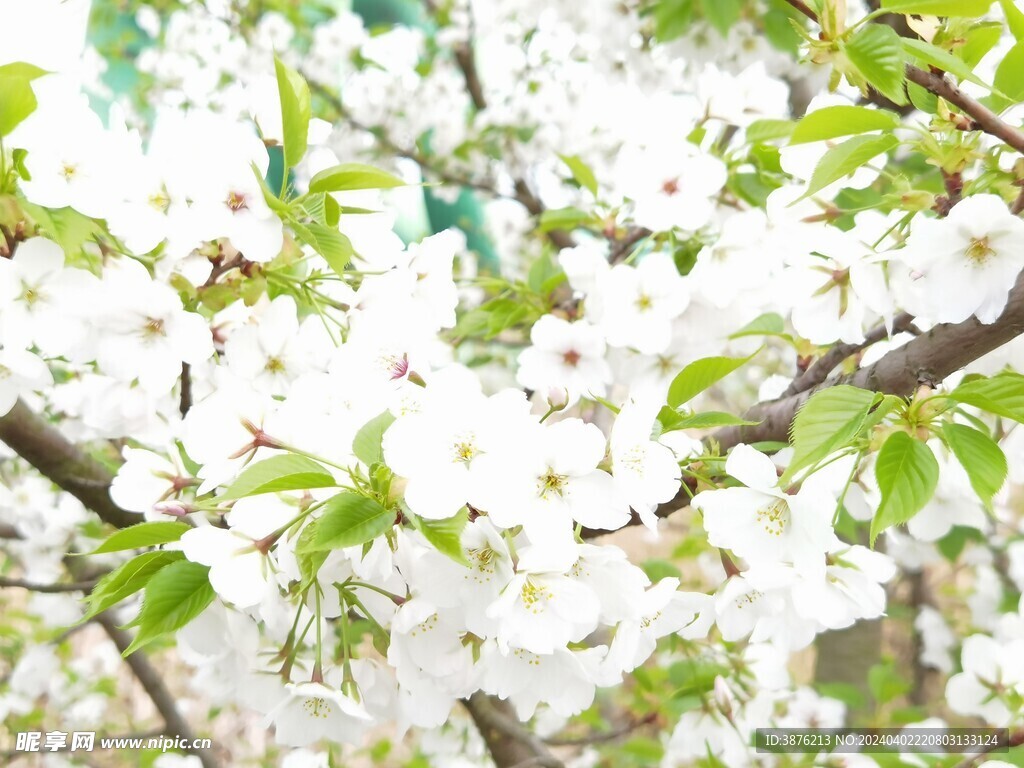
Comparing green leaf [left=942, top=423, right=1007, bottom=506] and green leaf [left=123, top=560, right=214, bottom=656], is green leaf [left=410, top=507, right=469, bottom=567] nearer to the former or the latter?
green leaf [left=123, top=560, right=214, bottom=656]

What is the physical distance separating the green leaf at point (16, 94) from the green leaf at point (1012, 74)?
2.55 ft

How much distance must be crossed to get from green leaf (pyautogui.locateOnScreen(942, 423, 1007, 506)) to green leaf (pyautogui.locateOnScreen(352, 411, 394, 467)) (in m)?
0.47

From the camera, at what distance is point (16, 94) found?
688 millimetres

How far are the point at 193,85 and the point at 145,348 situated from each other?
317 cm

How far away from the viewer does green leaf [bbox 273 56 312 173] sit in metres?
0.75

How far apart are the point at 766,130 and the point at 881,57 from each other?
60 cm

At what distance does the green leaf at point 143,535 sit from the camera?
70cm

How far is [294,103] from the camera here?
766 mm

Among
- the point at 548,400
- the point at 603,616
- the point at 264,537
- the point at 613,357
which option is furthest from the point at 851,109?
the point at 613,357

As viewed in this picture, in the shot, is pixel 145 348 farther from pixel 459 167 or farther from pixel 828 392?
pixel 459 167

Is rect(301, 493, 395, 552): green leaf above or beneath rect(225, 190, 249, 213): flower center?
beneath

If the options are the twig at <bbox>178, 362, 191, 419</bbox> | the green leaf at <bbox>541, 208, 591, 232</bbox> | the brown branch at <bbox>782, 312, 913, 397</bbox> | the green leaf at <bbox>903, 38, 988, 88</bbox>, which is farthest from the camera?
the green leaf at <bbox>541, 208, 591, 232</bbox>

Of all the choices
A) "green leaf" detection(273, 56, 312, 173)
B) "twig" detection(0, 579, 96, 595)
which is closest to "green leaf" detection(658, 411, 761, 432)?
"green leaf" detection(273, 56, 312, 173)

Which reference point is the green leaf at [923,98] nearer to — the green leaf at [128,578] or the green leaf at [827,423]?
the green leaf at [827,423]
